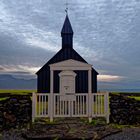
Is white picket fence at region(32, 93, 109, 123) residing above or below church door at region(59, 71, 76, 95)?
below

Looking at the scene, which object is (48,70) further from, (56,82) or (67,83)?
(67,83)

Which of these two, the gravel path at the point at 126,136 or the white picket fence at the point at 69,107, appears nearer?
the gravel path at the point at 126,136

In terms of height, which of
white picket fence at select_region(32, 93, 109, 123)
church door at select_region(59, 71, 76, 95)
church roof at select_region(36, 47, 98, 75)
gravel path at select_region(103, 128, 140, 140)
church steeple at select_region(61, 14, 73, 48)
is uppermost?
church steeple at select_region(61, 14, 73, 48)

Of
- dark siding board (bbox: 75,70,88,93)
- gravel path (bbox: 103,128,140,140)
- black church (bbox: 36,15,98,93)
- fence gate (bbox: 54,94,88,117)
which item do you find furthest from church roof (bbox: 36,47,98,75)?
gravel path (bbox: 103,128,140,140)

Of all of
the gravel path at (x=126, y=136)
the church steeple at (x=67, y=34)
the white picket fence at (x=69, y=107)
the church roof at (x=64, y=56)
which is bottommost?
the gravel path at (x=126, y=136)

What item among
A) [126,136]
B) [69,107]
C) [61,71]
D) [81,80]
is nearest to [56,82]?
[61,71]

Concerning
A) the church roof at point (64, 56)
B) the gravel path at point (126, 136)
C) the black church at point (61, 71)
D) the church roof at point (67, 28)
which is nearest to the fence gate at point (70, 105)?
the gravel path at point (126, 136)

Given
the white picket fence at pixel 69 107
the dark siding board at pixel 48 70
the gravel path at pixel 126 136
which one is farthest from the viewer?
the dark siding board at pixel 48 70

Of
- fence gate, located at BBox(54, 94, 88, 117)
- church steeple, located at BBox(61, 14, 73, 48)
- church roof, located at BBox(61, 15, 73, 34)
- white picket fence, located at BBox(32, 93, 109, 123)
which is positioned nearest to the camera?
white picket fence, located at BBox(32, 93, 109, 123)

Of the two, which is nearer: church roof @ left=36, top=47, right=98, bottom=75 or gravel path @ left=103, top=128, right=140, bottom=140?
gravel path @ left=103, top=128, right=140, bottom=140

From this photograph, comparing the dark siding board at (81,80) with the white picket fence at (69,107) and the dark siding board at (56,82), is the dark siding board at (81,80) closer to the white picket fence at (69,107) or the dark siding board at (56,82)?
the dark siding board at (56,82)

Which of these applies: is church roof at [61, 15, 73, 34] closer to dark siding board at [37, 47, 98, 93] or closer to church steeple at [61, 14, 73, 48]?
church steeple at [61, 14, 73, 48]

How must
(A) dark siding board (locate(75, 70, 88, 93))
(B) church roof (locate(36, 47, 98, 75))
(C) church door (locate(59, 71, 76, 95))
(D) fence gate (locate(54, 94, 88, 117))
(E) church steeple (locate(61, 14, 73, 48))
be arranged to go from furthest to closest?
(E) church steeple (locate(61, 14, 73, 48))
(B) church roof (locate(36, 47, 98, 75))
(A) dark siding board (locate(75, 70, 88, 93))
(C) church door (locate(59, 71, 76, 95))
(D) fence gate (locate(54, 94, 88, 117))

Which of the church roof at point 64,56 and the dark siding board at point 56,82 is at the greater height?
the church roof at point 64,56
